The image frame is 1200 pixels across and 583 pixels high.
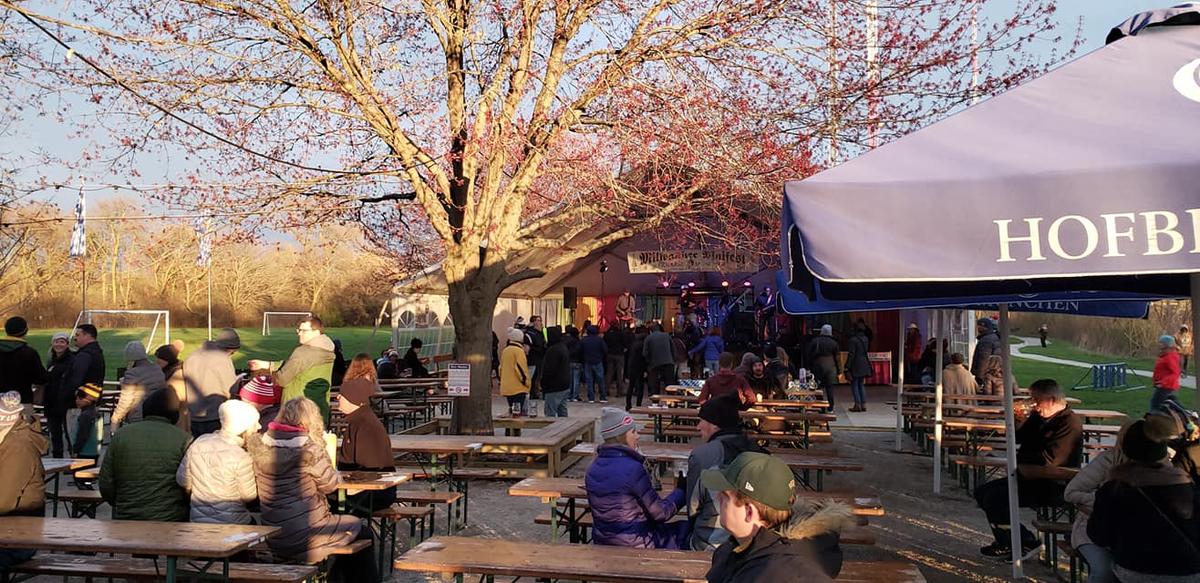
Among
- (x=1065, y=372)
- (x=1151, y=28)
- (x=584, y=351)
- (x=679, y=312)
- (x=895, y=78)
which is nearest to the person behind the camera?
(x=1151, y=28)

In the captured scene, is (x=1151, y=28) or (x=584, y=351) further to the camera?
(x=584, y=351)

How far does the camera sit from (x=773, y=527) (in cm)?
287

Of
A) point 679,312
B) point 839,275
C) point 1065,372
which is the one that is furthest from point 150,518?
point 1065,372

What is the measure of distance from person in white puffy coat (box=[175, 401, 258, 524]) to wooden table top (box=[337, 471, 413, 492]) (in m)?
0.57

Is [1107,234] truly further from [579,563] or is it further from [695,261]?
[695,261]

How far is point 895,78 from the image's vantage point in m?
10.5

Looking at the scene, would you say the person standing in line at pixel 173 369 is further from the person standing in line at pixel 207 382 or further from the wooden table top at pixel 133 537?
→ the wooden table top at pixel 133 537

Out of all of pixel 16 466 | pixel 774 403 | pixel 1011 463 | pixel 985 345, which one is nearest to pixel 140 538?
pixel 16 466

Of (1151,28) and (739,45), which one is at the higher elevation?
(739,45)

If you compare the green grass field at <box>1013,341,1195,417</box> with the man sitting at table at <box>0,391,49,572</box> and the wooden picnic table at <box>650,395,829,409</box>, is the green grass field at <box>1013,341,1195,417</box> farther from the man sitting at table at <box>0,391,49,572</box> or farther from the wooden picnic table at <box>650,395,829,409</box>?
the man sitting at table at <box>0,391,49,572</box>

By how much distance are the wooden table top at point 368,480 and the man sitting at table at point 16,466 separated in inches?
67.4

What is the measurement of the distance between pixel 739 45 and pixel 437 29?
3.49 meters

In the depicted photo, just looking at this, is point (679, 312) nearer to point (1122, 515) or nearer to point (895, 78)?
point (895, 78)

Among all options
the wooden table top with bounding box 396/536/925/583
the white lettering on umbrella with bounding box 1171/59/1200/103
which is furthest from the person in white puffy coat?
the white lettering on umbrella with bounding box 1171/59/1200/103
